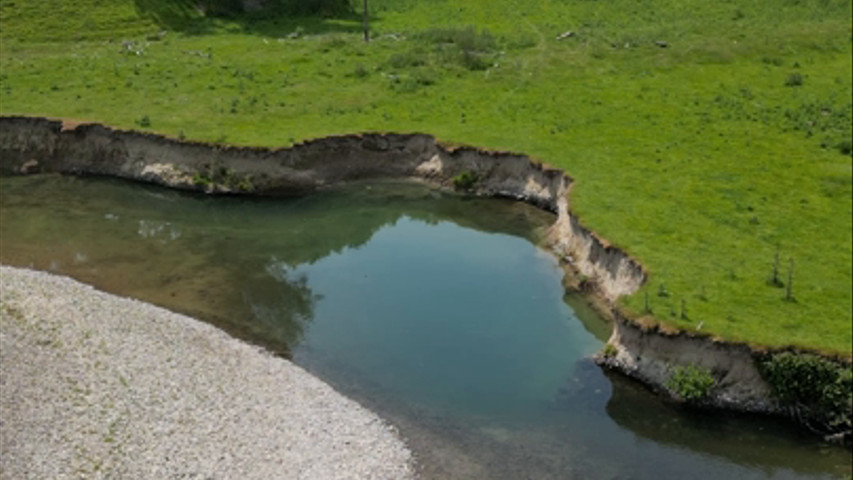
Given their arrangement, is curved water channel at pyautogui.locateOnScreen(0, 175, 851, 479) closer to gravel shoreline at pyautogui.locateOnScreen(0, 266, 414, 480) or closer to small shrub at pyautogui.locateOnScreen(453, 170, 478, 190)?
small shrub at pyautogui.locateOnScreen(453, 170, 478, 190)

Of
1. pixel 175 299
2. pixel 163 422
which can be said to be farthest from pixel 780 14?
pixel 163 422

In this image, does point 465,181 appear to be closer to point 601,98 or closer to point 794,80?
point 601,98

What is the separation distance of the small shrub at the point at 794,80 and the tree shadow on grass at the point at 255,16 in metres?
54.5

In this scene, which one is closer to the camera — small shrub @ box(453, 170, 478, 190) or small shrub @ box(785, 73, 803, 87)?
small shrub @ box(785, 73, 803, 87)

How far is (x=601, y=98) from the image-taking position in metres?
71.3

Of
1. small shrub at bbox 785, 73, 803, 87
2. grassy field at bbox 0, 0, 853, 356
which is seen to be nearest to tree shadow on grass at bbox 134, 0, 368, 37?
grassy field at bbox 0, 0, 853, 356

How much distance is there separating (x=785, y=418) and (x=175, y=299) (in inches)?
1157

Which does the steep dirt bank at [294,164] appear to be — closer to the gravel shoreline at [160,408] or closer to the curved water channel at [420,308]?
the curved water channel at [420,308]

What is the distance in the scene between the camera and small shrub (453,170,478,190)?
215 ft

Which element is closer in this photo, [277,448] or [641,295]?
[277,448]

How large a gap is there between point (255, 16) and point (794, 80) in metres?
65.7

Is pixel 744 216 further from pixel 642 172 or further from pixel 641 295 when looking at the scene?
pixel 642 172

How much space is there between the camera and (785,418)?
38.1 meters

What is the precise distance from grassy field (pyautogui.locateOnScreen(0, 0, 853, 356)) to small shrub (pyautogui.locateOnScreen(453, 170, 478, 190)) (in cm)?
241
